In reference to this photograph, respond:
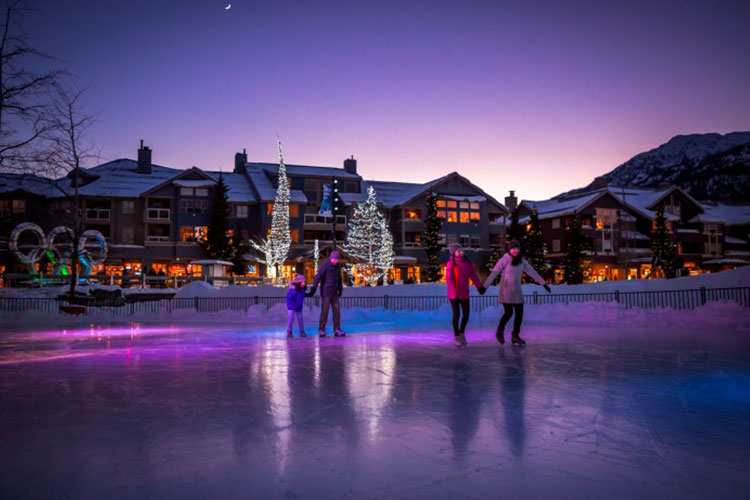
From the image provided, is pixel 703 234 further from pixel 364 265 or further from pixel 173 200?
pixel 173 200

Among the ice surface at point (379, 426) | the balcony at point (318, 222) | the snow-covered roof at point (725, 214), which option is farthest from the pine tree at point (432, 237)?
the ice surface at point (379, 426)

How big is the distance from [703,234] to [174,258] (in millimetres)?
54402

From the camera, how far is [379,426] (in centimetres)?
419

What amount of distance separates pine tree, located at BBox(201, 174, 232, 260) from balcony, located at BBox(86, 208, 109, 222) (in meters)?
8.84

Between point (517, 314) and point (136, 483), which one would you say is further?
point (517, 314)

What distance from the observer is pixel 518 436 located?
12.7ft

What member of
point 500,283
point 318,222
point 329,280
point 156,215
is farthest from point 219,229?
point 500,283

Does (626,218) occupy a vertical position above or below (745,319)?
above

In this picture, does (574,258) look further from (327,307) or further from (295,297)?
(295,297)

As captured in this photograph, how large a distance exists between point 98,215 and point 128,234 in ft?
9.62

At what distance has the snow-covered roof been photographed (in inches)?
2255

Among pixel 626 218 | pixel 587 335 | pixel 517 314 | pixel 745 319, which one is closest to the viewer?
pixel 517 314

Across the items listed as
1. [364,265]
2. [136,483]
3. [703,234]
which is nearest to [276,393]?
[136,483]

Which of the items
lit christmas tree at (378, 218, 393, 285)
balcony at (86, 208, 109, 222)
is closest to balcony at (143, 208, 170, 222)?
balcony at (86, 208, 109, 222)
